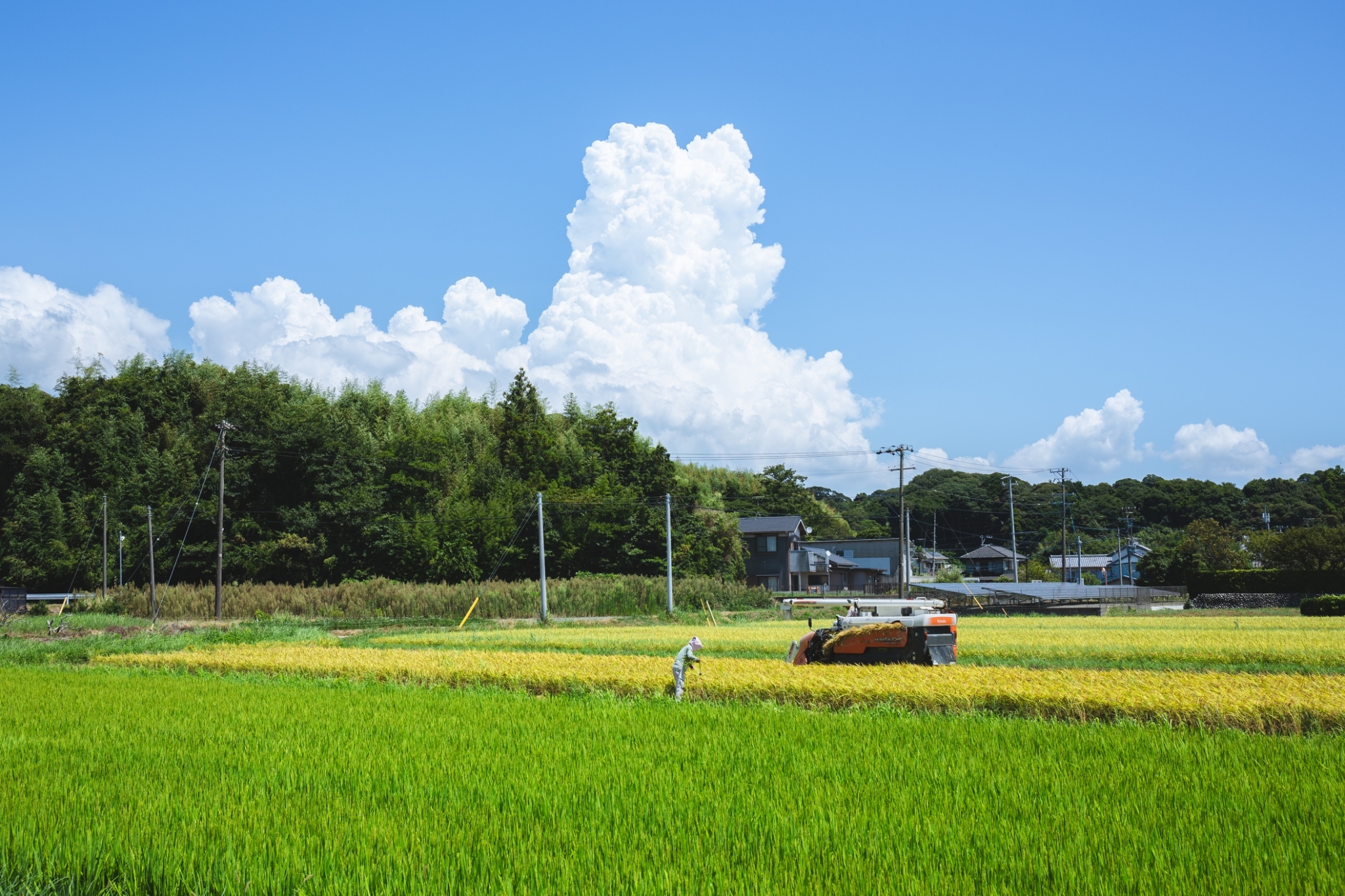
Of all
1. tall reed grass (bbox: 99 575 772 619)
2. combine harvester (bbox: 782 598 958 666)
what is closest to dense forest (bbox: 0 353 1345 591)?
tall reed grass (bbox: 99 575 772 619)

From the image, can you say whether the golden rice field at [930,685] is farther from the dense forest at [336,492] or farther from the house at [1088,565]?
the house at [1088,565]

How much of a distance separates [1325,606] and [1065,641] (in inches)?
808

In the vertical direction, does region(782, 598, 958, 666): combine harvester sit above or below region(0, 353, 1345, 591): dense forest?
below

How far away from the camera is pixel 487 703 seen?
1098cm

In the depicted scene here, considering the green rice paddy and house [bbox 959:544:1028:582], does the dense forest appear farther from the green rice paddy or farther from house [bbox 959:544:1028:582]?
the green rice paddy

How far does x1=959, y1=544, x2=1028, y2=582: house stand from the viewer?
86125mm

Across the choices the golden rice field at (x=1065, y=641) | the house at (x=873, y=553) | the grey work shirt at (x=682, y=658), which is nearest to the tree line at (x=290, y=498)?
the golden rice field at (x=1065, y=641)

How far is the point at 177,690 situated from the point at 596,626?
2180 centimetres

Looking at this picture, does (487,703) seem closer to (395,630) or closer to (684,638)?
(684,638)

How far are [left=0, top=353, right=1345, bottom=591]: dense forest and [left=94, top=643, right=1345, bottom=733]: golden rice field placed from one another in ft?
98.0

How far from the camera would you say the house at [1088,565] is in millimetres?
82812

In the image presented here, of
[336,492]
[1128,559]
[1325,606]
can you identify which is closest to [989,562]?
[1128,559]

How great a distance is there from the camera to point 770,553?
66.3 metres

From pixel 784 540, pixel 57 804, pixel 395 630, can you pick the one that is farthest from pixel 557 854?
pixel 784 540
